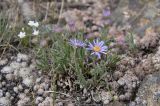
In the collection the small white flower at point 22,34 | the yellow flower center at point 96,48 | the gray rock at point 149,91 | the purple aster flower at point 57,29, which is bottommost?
the gray rock at point 149,91

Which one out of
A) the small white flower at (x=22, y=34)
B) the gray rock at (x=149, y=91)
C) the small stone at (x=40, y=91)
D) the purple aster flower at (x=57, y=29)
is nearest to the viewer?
the gray rock at (x=149, y=91)

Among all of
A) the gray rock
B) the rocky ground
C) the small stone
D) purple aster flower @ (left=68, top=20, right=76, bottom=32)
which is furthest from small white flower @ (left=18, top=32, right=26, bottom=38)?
the gray rock

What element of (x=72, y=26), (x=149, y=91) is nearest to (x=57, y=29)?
(x=72, y=26)

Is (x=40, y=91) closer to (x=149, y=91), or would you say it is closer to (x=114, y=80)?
(x=114, y=80)

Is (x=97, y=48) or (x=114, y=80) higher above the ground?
(x=97, y=48)

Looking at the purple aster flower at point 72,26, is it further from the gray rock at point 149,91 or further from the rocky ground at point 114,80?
the gray rock at point 149,91

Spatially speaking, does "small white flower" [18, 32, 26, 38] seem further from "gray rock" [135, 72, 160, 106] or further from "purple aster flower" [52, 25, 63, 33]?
"gray rock" [135, 72, 160, 106]

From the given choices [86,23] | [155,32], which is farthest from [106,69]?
[86,23]

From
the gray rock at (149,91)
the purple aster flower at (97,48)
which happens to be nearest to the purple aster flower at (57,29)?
the purple aster flower at (97,48)

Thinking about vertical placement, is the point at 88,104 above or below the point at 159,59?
below

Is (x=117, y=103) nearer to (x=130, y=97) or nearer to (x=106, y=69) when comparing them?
(x=130, y=97)

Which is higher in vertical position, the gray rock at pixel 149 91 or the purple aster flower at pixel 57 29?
the purple aster flower at pixel 57 29
